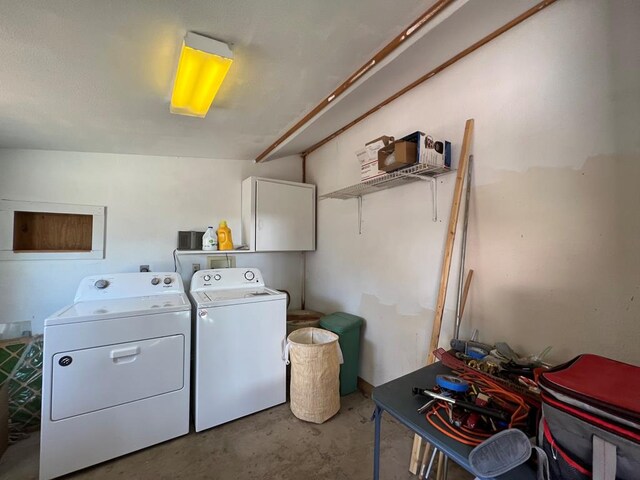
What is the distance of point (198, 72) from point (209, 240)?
1626 mm

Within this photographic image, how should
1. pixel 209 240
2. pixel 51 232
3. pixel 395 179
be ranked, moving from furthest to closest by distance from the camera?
pixel 209 240
pixel 51 232
pixel 395 179

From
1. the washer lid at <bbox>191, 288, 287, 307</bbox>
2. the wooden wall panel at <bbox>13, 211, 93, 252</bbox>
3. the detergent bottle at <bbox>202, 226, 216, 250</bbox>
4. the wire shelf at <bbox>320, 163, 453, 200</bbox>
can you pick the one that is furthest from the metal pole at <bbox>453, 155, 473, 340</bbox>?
the wooden wall panel at <bbox>13, 211, 93, 252</bbox>

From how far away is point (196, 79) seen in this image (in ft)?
4.47

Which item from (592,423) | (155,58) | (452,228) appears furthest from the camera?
(452,228)

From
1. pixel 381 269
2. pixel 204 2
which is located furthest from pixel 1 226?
pixel 381 269

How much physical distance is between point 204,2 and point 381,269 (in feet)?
6.22

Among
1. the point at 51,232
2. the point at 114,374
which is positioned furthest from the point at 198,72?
the point at 51,232

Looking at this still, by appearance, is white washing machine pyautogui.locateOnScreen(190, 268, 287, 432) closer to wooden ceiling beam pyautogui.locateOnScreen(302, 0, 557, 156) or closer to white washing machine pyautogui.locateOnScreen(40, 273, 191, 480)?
white washing machine pyautogui.locateOnScreen(40, 273, 191, 480)

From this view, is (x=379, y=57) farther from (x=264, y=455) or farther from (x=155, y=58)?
(x=264, y=455)

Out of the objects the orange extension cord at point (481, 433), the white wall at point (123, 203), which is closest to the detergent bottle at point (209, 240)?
the white wall at point (123, 203)

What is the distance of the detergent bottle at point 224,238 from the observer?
267 centimetres

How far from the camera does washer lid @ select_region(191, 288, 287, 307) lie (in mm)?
1933

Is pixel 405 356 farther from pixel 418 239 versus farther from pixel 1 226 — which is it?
pixel 1 226

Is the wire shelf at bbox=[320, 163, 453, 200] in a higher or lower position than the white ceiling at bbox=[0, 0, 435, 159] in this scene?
lower
